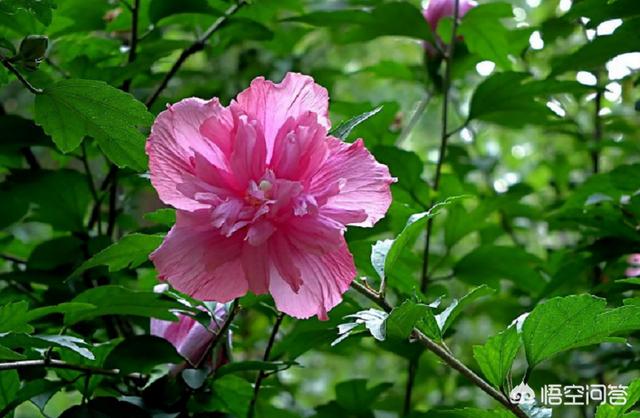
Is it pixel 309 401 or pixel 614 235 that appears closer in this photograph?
pixel 614 235

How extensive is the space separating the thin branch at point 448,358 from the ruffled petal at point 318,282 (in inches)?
1.6

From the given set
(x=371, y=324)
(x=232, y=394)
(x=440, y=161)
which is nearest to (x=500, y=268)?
(x=440, y=161)

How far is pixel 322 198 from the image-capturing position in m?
0.53

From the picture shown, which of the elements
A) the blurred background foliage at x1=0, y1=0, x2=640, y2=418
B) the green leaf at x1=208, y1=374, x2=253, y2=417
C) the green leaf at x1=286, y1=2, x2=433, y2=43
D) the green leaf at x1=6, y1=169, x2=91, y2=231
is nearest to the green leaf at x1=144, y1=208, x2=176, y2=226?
the blurred background foliage at x1=0, y1=0, x2=640, y2=418

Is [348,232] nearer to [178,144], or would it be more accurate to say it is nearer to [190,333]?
[190,333]

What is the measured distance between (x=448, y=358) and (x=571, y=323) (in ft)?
0.29

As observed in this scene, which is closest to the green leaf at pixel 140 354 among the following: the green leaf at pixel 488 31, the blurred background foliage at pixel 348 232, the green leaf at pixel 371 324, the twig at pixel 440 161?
the blurred background foliage at pixel 348 232

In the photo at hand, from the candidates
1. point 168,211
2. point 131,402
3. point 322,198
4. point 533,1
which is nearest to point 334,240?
point 322,198

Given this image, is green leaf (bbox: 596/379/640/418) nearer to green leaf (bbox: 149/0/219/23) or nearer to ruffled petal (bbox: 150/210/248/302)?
ruffled petal (bbox: 150/210/248/302)

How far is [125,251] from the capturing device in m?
0.63

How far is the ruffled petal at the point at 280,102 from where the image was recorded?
55cm

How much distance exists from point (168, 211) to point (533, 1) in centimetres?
82

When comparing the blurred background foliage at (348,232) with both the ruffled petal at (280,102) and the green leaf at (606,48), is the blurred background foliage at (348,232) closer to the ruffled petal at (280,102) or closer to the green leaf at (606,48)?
the green leaf at (606,48)

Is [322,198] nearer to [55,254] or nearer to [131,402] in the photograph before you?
[131,402]
